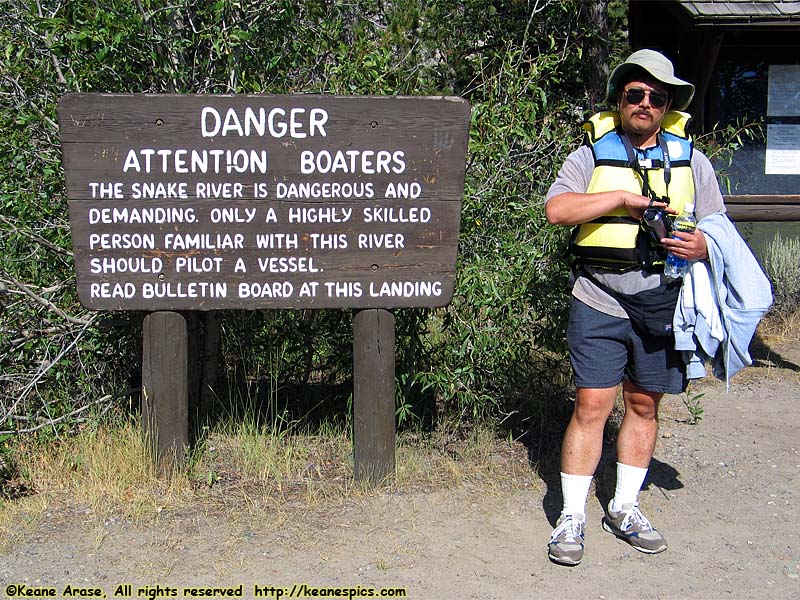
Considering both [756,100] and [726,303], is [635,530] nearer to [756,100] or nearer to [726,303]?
[726,303]

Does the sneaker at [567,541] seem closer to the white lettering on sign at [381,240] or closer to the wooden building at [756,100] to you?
the white lettering on sign at [381,240]

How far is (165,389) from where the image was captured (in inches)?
170

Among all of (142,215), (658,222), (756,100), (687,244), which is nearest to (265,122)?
(142,215)

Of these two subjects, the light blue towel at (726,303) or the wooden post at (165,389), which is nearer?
the light blue towel at (726,303)

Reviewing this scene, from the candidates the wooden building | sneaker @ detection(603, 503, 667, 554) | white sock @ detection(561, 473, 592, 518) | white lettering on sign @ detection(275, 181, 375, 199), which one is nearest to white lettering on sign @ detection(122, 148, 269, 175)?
white lettering on sign @ detection(275, 181, 375, 199)

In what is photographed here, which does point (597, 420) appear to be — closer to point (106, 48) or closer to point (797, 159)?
point (106, 48)

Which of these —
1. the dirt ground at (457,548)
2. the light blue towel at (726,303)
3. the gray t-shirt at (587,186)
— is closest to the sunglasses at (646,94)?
the gray t-shirt at (587,186)

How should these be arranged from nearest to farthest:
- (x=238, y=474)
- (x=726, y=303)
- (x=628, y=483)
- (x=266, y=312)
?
(x=726, y=303), (x=628, y=483), (x=238, y=474), (x=266, y=312)

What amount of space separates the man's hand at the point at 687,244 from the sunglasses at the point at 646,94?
52 cm

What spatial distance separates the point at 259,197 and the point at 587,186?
1.42m

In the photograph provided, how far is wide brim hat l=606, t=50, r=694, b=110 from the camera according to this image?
3.53 metres

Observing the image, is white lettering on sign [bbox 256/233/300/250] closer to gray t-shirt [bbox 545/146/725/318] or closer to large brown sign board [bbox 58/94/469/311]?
large brown sign board [bbox 58/94/469/311]

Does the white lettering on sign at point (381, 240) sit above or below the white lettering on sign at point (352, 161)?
below

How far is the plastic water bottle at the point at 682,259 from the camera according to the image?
3.53m
